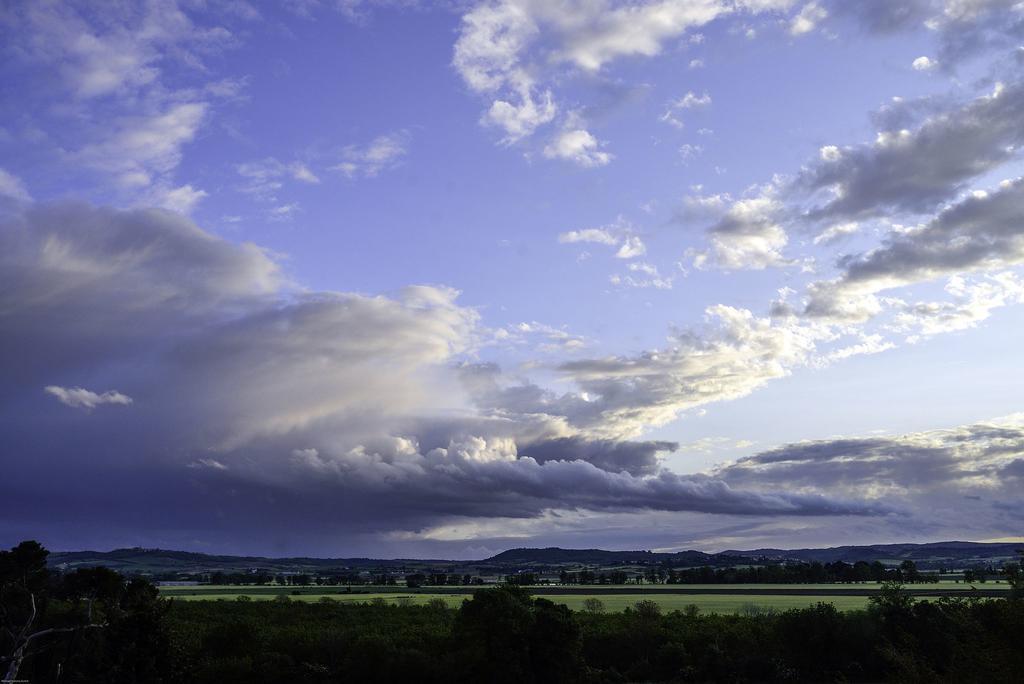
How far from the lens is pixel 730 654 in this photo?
8275cm

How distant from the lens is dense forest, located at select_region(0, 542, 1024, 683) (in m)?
67.1

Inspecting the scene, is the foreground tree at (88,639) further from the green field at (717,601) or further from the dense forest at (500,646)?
the green field at (717,601)

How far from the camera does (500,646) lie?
231 ft

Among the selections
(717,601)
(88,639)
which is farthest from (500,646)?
(717,601)

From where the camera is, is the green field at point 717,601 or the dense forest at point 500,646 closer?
the dense forest at point 500,646

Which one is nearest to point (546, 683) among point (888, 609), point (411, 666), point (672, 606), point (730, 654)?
point (411, 666)

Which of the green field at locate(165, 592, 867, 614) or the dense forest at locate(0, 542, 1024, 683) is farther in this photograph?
the green field at locate(165, 592, 867, 614)

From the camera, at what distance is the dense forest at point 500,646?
67125mm

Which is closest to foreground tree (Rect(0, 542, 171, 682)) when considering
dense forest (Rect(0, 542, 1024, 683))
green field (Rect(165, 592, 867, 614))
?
dense forest (Rect(0, 542, 1024, 683))

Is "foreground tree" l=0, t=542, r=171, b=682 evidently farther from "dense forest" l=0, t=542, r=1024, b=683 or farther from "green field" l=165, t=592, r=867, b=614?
"green field" l=165, t=592, r=867, b=614

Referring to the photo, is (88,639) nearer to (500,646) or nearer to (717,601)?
(500,646)

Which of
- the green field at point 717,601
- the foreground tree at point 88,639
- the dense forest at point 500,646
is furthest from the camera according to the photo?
the green field at point 717,601

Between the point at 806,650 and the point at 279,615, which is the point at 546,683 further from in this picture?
the point at 279,615

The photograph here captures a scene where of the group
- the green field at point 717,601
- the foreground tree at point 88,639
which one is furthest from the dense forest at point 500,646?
the green field at point 717,601
